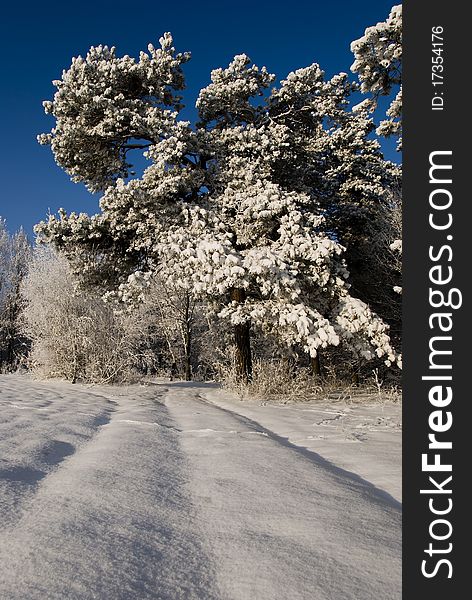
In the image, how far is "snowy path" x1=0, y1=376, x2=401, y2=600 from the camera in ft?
3.99

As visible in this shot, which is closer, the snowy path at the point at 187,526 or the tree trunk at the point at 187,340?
the snowy path at the point at 187,526

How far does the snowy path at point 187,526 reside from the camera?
1.22 metres

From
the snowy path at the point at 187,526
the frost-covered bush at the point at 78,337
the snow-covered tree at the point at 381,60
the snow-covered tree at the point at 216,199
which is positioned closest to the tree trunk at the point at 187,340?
the frost-covered bush at the point at 78,337

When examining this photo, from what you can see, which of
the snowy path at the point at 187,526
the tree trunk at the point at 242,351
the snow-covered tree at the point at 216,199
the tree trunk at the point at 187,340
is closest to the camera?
the snowy path at the point at 187,526

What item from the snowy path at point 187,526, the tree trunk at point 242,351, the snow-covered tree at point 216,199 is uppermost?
the snow-covered tree at point 216,199

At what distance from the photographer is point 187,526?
5.51 feet

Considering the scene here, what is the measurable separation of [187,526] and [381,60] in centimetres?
819

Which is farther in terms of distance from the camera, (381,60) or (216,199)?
(216,199)

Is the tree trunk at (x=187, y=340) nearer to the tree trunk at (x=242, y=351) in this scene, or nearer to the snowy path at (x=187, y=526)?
the tree trunk at (x=242, y=351)

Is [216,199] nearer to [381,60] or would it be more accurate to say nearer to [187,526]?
[381,60]

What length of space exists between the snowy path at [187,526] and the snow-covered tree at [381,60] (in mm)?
7264

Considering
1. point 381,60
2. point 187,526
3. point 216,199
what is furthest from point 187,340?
point 187,526

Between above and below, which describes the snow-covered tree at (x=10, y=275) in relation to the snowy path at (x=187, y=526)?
above

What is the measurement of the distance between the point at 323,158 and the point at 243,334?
7.40 m
